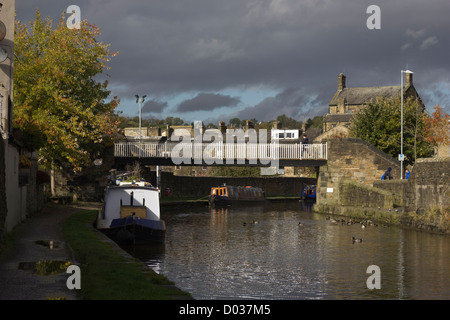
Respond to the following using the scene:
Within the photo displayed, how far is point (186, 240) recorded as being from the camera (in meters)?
27.7

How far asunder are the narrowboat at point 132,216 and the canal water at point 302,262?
694mm

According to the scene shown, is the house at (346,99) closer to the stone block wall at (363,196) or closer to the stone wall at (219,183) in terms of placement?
the stone wall at (219,183)

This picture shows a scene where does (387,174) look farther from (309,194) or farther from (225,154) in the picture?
(309,194)

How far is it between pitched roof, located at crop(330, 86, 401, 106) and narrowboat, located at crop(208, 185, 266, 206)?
163 ft

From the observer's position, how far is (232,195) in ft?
206

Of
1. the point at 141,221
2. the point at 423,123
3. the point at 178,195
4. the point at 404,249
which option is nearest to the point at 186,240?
the point at 141,221

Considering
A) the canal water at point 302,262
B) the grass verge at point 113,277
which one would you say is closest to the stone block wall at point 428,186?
the canal water at point 302,262

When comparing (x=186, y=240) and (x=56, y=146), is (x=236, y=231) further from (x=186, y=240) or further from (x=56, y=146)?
(x=56, y=146)

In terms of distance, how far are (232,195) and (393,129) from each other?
1714 centimetres

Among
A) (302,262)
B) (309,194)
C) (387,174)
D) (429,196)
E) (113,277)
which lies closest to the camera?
(113,277)

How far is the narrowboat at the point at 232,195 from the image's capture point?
5904 centimetres

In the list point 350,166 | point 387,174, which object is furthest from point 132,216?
point 350,166

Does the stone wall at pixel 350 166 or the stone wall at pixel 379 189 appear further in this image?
the stone wall at pixel 350 166

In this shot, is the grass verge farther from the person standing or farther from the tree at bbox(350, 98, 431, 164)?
the tree at bbox(350, 98, 431, 164)
